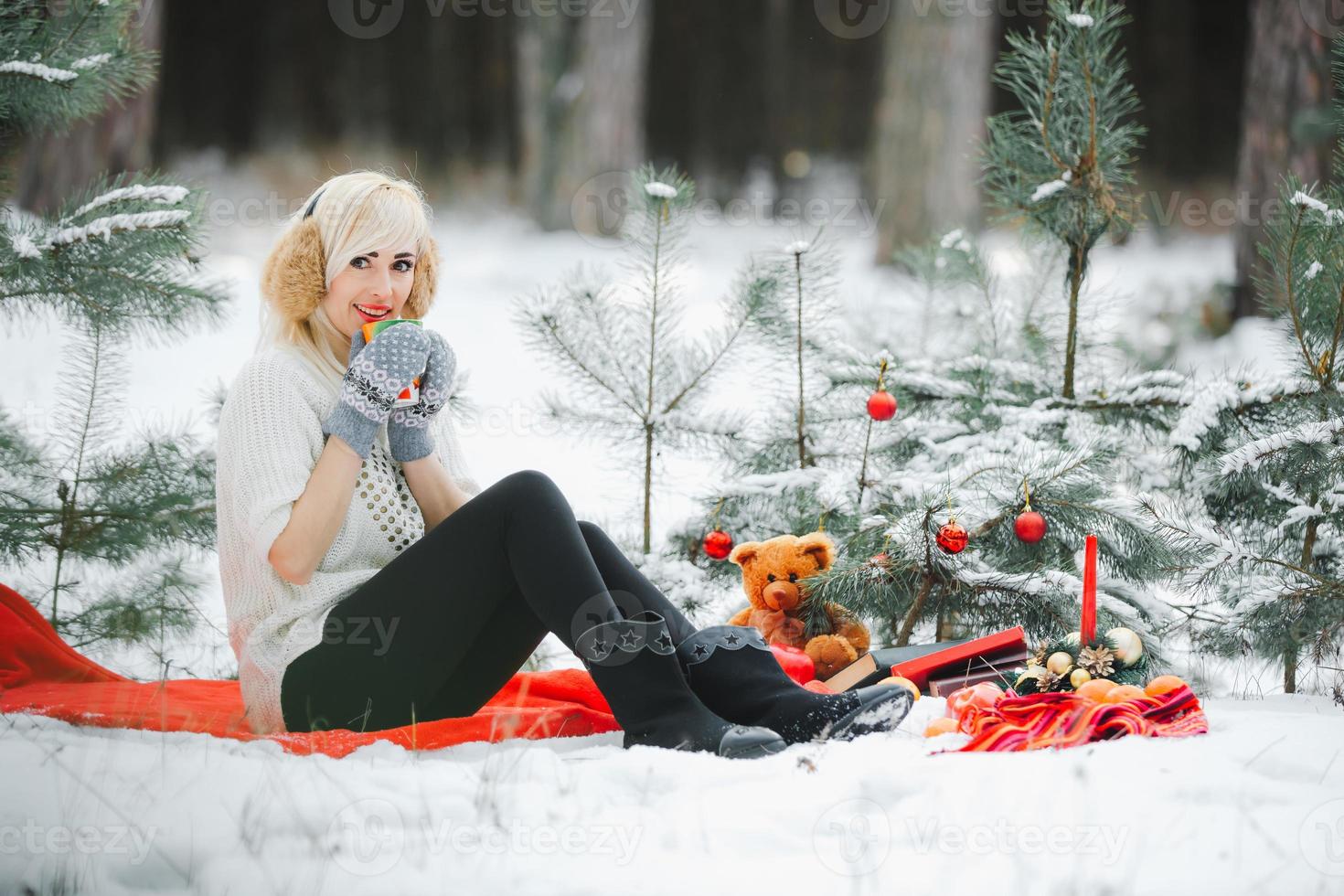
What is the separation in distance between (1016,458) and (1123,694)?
0.50 m

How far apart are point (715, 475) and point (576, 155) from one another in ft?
8.38

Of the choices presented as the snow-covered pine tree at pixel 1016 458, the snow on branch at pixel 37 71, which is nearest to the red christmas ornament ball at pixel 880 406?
the snow-covered pine tree at pixel 1016 458

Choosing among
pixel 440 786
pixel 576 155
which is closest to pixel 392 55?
pixel 576 155

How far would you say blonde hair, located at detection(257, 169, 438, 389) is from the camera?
140 cm

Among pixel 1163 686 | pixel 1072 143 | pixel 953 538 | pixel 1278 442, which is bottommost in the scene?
pixel 1163 686

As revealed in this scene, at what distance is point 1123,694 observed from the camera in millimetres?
1249

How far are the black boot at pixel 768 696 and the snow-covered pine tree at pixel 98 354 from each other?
104 centimetres

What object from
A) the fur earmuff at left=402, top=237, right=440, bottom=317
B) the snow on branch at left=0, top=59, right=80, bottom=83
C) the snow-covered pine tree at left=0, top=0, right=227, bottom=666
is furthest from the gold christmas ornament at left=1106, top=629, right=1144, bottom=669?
the snow on branch at left=0, top=59, right=80, bottom=83

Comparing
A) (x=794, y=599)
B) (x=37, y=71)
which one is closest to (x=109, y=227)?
(x=37, y=71)

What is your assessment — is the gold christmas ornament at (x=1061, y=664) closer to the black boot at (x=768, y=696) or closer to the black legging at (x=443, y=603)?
the black boot at (x=768, y=696)

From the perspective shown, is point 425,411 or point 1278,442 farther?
point 1278,442

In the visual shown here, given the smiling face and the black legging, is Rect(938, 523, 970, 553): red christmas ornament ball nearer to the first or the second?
the black legging

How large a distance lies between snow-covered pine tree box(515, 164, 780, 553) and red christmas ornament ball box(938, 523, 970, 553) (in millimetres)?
600

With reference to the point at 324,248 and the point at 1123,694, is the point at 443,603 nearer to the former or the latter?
the point at 324,248
